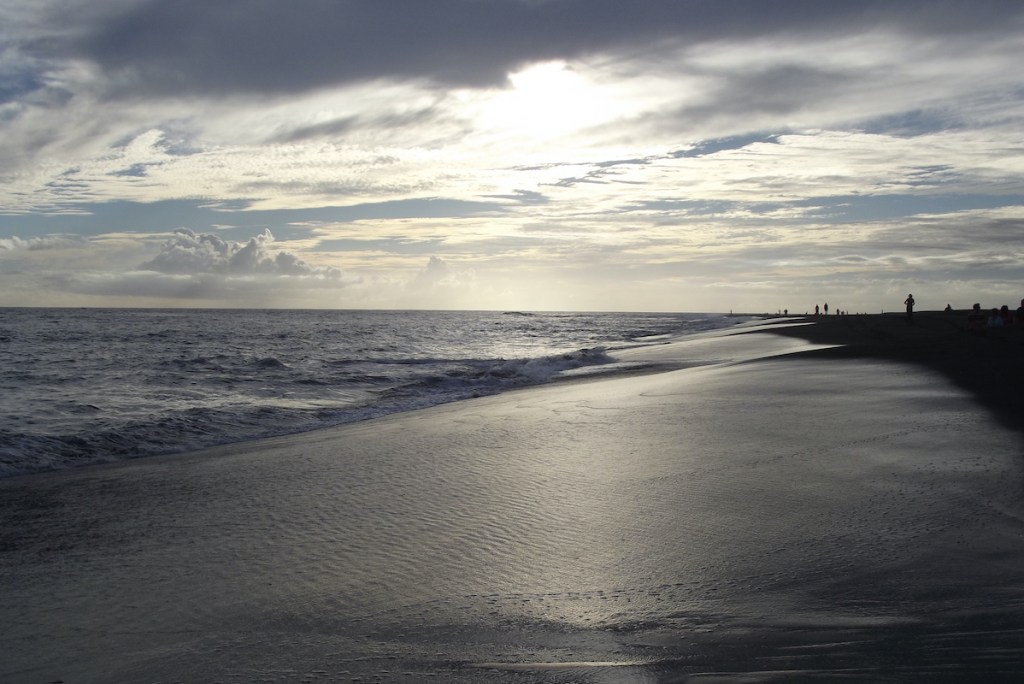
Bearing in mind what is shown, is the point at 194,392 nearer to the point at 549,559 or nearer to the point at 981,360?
the point at 549,559

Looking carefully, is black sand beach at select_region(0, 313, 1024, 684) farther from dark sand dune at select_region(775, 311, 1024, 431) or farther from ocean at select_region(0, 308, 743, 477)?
ocean at select_region(0, 308, 743, 477)

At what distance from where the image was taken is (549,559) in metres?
5.36

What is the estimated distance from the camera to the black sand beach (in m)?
3.82

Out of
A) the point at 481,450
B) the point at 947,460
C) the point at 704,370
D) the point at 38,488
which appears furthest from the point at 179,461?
the point at 704,370

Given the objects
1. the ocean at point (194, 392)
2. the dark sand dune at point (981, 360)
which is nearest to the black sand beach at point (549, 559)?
the dark sand dune at point (981, 360)

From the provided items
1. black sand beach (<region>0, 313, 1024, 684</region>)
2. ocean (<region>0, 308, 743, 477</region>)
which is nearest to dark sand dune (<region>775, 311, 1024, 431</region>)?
black sand beach (<region>0, 313, 1024, 684</region>)

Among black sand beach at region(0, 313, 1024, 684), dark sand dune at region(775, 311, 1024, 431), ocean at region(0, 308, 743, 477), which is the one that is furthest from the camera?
ocean at region(0, 308, 743, 477)

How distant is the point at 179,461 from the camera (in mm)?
10664

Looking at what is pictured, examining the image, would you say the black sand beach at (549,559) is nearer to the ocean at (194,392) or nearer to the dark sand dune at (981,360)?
the dark sand dune at (981,360)

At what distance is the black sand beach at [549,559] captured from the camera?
3.82m

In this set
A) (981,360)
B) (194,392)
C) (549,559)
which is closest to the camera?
(549,559)

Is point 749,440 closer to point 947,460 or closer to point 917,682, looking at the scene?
point 947,460

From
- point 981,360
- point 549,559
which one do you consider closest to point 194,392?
point 549,559

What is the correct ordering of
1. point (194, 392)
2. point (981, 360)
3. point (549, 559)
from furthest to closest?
point (194, 392), point (981, 360), point (549, 559)
